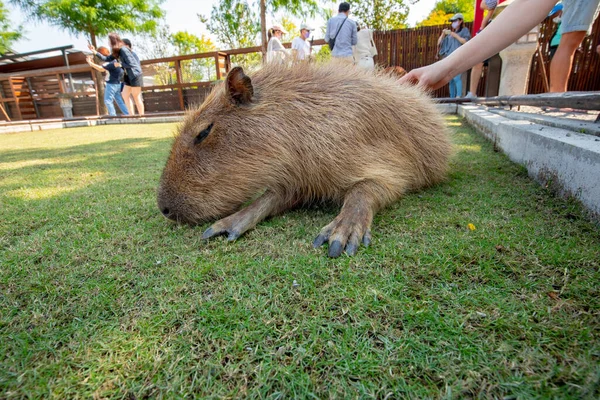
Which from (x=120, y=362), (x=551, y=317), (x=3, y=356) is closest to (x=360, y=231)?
(x=551, y=317)

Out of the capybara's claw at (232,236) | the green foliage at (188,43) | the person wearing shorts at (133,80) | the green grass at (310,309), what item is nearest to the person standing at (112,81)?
the person wearing shorts at (133,80)

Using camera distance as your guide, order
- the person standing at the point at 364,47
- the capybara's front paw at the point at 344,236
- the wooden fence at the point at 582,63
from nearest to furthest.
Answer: the capybara's front paw at the point at 344,236 < the person standing at the point at 364,47 < the wooden fence at the point at 582,63

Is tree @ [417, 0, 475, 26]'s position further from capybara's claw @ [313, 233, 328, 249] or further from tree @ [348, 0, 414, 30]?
capybara's claw @ [313, 233, 328, 249]

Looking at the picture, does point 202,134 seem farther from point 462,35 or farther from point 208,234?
point 462,35

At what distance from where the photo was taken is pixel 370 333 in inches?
33.3

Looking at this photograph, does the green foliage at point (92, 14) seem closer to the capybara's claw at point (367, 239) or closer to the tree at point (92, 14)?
the tree at point (92, 14)

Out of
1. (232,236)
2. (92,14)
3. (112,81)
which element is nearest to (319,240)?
(232,236)

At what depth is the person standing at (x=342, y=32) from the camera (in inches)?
239

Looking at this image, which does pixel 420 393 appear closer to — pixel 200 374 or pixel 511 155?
pixel 200 374

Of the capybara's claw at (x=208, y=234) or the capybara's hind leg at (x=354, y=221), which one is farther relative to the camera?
the capybara's claw at (x=208, y=234)

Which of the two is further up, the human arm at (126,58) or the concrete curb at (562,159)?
the human arm at (126,58)

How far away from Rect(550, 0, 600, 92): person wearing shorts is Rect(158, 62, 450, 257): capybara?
2.51m

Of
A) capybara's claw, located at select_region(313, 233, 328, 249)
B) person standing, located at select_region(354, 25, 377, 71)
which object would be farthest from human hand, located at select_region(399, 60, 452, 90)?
person standing, located at select_region(354, 25, 377, 71)

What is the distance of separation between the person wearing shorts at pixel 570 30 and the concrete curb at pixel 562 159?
1.46 metres
